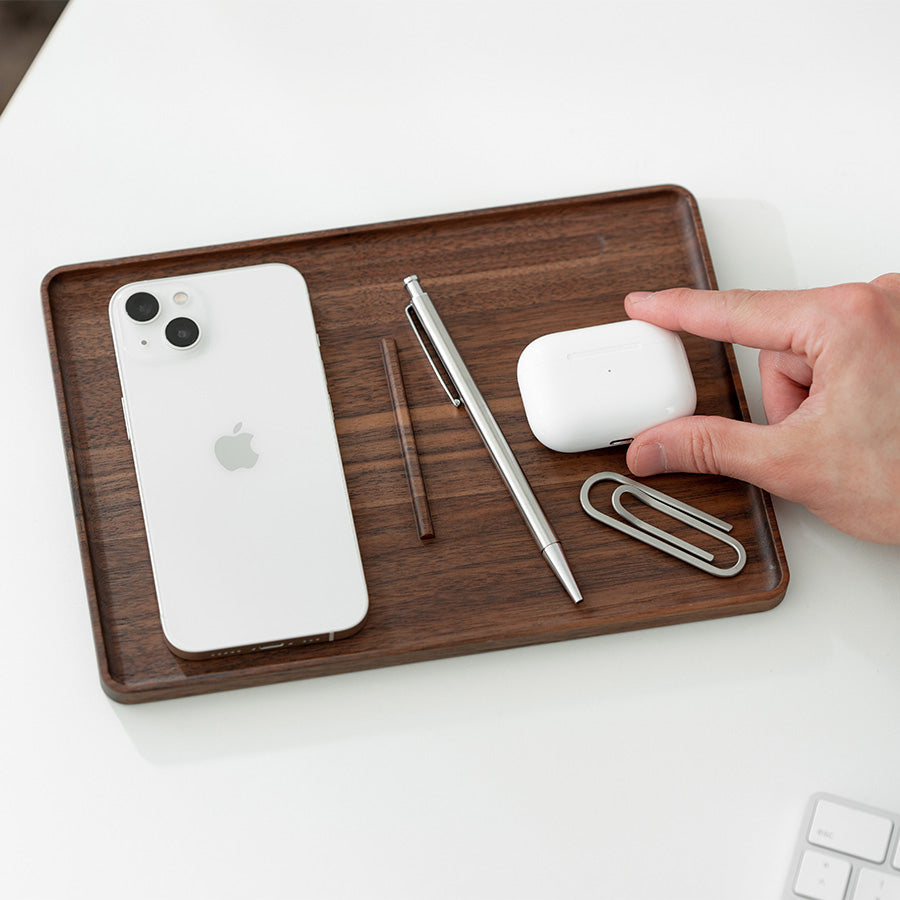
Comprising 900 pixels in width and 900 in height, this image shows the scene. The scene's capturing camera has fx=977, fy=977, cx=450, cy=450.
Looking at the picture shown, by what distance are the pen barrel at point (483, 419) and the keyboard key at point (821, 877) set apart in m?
0.29

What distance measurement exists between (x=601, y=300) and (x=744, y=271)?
150 millimetres

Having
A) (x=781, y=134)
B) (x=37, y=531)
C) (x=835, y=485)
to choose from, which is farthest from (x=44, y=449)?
(x=781, y=134)

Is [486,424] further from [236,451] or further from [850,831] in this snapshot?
[850,831]

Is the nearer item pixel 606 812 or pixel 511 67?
pixel 606 812

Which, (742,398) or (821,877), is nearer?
(821,877)

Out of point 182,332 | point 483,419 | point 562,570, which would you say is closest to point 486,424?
point 483,419

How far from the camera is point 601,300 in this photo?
82 centimetres

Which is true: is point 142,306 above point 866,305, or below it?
below

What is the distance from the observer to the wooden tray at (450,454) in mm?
723

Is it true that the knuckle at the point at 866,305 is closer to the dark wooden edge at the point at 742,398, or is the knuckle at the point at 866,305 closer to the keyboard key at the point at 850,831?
the dark wooden edge at the point at 742,398

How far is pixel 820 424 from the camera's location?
0.72 metres

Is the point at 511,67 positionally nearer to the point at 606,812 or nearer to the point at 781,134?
the point at 781,134

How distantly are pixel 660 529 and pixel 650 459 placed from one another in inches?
2.2

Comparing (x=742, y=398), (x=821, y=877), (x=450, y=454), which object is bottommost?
(x=821, y=877)
